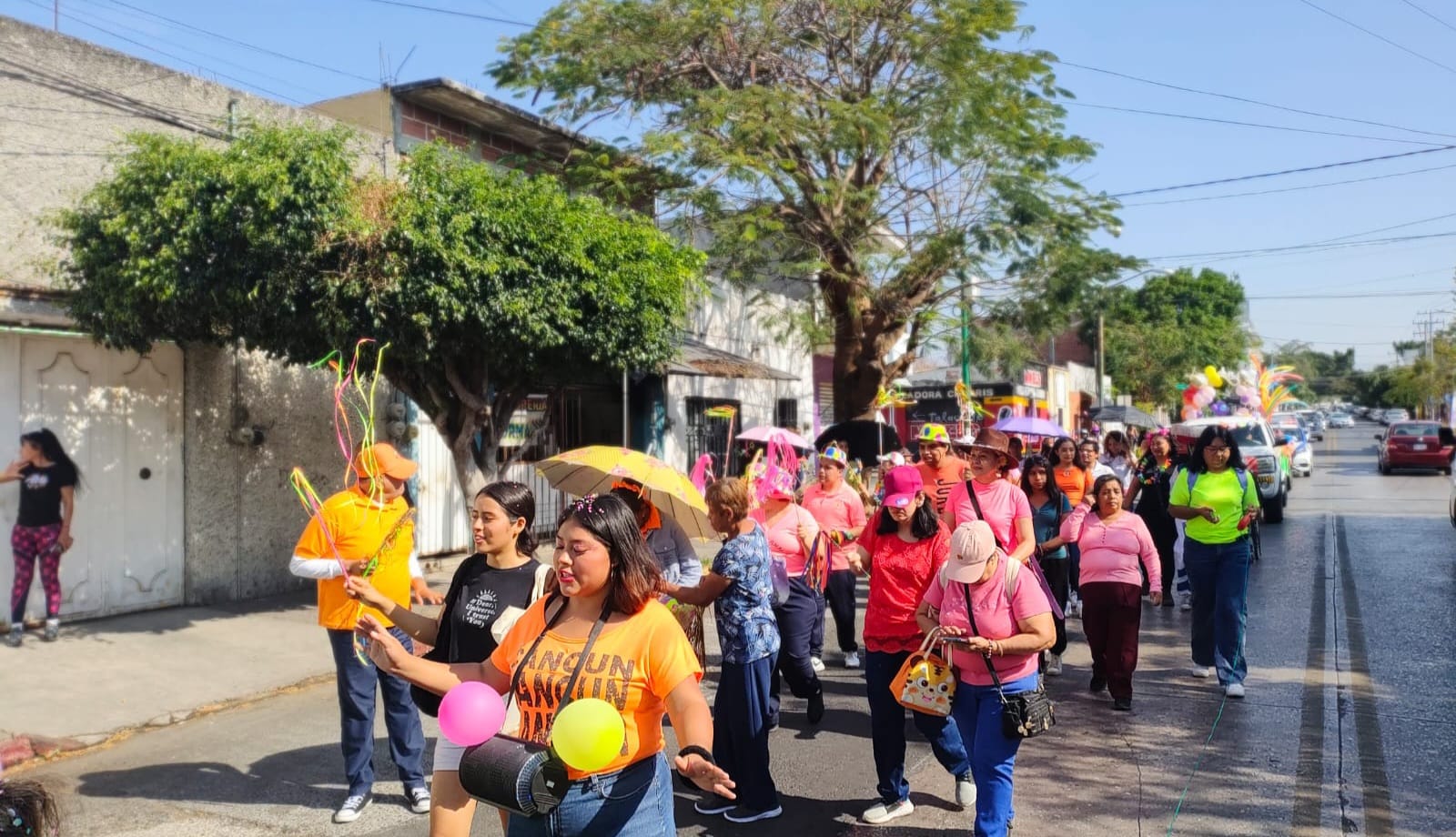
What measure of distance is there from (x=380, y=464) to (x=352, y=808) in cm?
166

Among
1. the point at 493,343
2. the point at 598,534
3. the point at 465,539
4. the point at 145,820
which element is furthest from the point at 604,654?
the point at 465,539

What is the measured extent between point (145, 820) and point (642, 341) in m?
5.58

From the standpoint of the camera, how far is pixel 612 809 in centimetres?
281

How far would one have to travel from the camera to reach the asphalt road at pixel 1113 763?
4902 mm

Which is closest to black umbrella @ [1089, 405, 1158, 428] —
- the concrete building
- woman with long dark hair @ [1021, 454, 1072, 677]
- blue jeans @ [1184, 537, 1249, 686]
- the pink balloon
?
woman with long dark hair @ [1021, 454, 1072, 677]

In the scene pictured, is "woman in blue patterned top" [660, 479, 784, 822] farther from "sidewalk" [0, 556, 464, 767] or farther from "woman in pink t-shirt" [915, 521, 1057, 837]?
"sidewalk" [0, 556, 464, 767]

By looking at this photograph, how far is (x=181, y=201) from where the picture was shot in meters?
7.78

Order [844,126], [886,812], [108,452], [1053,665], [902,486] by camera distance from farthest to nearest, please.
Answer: [844,126] < [108,452] < [1053,665] < [902,486] < [886,812]

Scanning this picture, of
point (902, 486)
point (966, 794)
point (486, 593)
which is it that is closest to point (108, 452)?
point (486, 593)

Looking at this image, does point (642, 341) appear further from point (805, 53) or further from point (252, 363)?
point (805, 53)

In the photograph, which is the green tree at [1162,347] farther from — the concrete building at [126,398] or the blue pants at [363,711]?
the blue pants at [363,711]

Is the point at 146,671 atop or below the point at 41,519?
below

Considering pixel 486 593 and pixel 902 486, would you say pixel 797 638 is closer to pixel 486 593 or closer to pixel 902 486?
pixel 902 486

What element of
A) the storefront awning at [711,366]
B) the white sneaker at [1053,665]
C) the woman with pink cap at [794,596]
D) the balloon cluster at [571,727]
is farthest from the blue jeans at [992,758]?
the storefront awning at [711,366]
